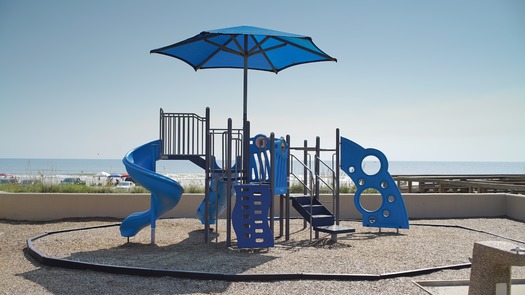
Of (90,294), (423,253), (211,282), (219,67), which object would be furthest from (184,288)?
(219,67)

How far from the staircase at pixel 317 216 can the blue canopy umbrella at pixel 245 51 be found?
179 centimetres

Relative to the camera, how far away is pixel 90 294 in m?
5.67

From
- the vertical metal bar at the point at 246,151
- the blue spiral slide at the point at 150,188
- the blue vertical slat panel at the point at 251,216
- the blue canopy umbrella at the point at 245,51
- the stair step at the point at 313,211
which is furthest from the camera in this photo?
the blue canopy umbrella at the point at 245,51

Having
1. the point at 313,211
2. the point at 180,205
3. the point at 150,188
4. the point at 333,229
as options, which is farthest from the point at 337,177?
the point at 180,205

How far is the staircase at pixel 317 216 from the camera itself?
348 inches

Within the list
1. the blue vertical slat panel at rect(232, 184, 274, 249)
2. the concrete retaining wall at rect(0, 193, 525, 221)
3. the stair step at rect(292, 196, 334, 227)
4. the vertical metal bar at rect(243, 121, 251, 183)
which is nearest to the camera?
the blue vertical slat panel at rect(232, 184, 274, 249)

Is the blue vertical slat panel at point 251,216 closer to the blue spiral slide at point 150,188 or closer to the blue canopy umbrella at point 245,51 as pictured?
the blue spiral slide at point 150,188

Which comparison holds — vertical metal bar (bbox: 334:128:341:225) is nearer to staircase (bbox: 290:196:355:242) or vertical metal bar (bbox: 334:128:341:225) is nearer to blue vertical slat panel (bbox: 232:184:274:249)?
staircase (bbox: 290:196:355:242)

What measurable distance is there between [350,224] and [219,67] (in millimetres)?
4608

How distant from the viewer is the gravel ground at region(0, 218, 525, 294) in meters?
6.00

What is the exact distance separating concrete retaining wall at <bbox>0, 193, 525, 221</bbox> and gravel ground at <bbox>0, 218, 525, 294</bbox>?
27.5 inches

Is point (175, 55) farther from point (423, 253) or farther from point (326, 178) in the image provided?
point (326, 178)

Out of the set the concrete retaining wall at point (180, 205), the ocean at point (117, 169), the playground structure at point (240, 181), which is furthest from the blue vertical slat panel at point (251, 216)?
the ocean at point (117, 169)

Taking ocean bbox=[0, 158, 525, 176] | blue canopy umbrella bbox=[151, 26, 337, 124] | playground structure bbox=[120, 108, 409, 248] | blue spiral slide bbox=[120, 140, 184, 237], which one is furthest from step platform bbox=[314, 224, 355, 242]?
ocean bbox=[0, 158, 525, 176]
